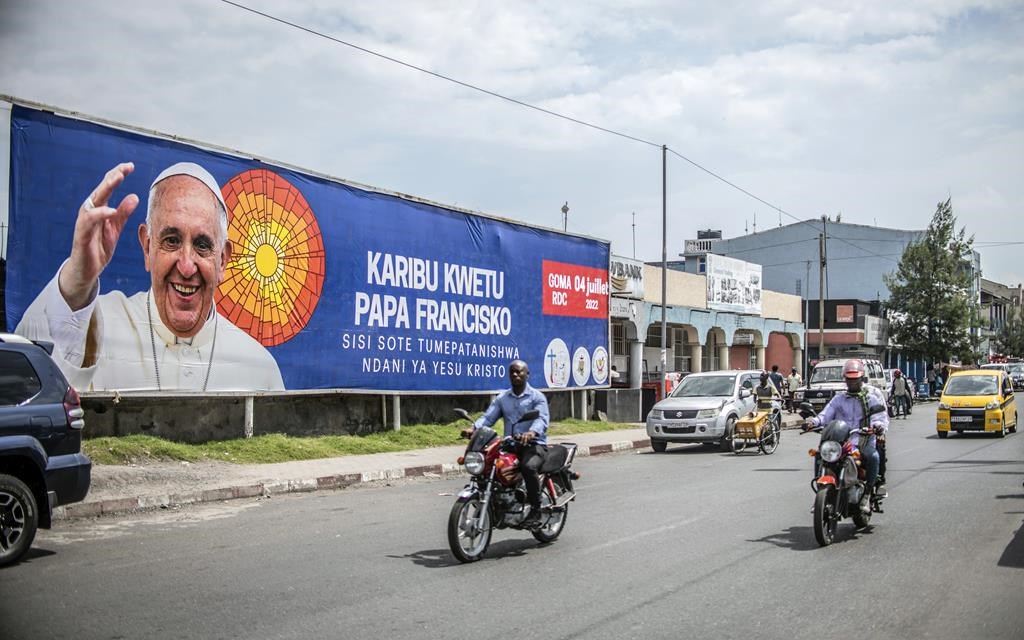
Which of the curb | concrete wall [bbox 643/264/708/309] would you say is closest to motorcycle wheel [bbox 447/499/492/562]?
the curb

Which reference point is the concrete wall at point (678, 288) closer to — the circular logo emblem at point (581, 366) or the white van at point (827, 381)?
the white van at point (827, 381)

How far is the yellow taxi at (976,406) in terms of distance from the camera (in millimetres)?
23562

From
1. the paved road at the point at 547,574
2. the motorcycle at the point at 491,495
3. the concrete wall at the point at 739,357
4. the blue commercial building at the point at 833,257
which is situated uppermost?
the blue commercial building at the point at 833,257

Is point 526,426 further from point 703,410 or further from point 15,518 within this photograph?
point 703,410

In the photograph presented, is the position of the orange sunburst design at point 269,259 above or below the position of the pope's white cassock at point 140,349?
above

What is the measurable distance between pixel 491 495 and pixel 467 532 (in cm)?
42

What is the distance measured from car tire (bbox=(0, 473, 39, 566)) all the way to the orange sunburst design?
8816 mm

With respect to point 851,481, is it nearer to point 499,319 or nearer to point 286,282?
point 286,282

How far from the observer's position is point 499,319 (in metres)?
24.1

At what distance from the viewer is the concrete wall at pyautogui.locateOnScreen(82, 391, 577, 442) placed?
611 inches

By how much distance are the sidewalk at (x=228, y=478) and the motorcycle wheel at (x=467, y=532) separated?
5.59 meters

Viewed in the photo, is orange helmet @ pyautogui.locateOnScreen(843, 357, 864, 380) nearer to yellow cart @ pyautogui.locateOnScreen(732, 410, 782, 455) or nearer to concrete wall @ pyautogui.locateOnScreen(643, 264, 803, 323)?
yellow cart @ pyautogui.locateOnScreen(732, 410, 782, 455)

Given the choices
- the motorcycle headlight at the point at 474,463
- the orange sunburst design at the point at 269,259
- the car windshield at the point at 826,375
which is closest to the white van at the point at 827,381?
the car windshield at the point at 826,375

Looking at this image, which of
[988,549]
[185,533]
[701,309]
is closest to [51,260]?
[185,533]
